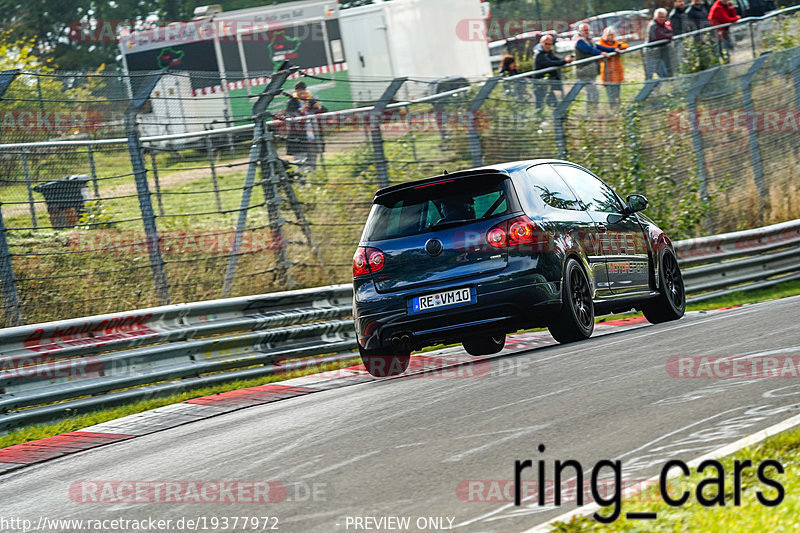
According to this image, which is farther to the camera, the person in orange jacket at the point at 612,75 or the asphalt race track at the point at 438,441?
the person in orange jacket at the point at 612,75

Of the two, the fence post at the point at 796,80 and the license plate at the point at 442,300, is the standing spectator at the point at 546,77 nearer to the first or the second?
the fence post at the point at 796,80

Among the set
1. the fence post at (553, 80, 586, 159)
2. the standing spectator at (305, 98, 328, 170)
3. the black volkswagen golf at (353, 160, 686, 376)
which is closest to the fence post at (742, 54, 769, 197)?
the fence post at (553, 80, 586, 159)

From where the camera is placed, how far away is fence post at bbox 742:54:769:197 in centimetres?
2131

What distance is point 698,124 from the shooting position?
20531mm

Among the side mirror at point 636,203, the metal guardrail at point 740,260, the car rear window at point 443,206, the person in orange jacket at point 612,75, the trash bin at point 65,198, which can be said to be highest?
the person in orange jacket at point 612,75

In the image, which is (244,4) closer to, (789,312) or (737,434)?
(789,312)

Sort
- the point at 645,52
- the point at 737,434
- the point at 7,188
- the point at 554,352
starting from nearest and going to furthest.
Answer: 1. the point at 737,434
2. the point at 554,352
3. the point at 7,188
4. the point at 645,52

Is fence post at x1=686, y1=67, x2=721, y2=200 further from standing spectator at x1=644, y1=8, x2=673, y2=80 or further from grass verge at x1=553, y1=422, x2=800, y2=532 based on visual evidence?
grass verge at x1=553, y1=422, x2=800, y2=532

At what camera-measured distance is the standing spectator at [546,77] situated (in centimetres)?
1756

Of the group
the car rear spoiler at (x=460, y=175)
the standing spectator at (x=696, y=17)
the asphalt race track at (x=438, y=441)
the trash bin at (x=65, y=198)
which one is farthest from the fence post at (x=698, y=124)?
the trash bin at (x=65, y=198)

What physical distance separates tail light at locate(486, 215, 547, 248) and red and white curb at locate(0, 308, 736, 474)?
3.48ft

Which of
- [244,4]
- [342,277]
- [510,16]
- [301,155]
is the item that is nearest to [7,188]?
[301,155]

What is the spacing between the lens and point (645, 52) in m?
20.9

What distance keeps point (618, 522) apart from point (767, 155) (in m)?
18.8
